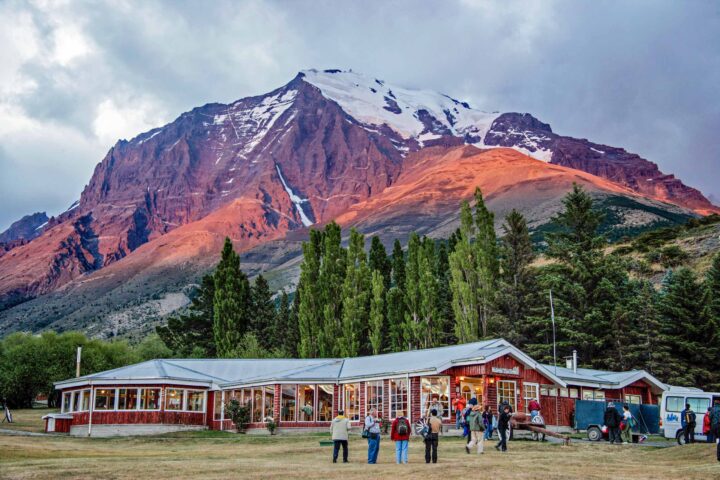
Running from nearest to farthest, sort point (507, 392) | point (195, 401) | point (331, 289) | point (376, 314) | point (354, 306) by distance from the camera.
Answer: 1. point (507, 392)
2. point (195, 401)
3. point (376, 314)
4. point (354, 306)
5. point (331, 289)

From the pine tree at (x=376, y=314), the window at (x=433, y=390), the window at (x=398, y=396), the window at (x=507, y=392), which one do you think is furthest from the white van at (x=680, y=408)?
the pine tree at (x=376, y=314)

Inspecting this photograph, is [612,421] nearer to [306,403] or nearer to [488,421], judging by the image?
[488,421]

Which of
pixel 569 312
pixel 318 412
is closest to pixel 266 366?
pixel 318 412

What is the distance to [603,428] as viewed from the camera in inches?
1210

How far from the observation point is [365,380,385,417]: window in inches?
1481

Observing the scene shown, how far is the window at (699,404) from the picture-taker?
28.5m

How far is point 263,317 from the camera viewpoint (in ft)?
253

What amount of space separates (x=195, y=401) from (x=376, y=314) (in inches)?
753

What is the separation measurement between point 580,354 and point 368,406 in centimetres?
1915

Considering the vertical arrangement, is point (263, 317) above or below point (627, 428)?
above

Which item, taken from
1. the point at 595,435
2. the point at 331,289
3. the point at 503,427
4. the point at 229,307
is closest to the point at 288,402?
the point at 595,435

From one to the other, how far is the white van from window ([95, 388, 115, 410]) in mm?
28025

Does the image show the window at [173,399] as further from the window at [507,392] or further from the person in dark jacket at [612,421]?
the person in dark jacket at [612,421]

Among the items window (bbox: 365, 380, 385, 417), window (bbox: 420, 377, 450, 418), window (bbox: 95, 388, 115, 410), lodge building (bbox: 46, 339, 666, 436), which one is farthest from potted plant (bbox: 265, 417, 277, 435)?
window (bbox: 95, 388, 115, 410)
